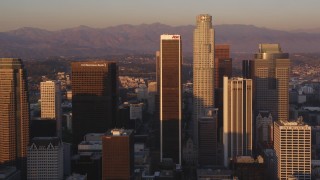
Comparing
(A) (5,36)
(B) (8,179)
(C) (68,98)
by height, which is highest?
(A) (5,36)

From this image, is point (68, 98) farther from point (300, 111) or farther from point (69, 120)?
point (300, 111)

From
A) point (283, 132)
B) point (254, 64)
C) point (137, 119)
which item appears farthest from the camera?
point (254, 64)

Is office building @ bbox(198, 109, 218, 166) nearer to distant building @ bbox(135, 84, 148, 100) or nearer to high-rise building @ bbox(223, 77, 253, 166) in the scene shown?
high-rise building @ bbox(223, 77, 253, 166)

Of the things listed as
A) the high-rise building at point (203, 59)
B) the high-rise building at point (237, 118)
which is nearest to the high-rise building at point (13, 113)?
the high-rise building at point (237, 118)

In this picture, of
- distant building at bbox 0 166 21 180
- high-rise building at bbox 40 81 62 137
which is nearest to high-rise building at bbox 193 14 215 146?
high-rise building at bbox 40 81 62 137

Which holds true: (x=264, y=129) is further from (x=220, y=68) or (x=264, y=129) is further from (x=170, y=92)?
(x=220, y=68)

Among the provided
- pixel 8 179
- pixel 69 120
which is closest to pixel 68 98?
pixel 69 120

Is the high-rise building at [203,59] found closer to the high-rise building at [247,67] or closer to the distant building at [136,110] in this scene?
the high-rise building at [247,67]
